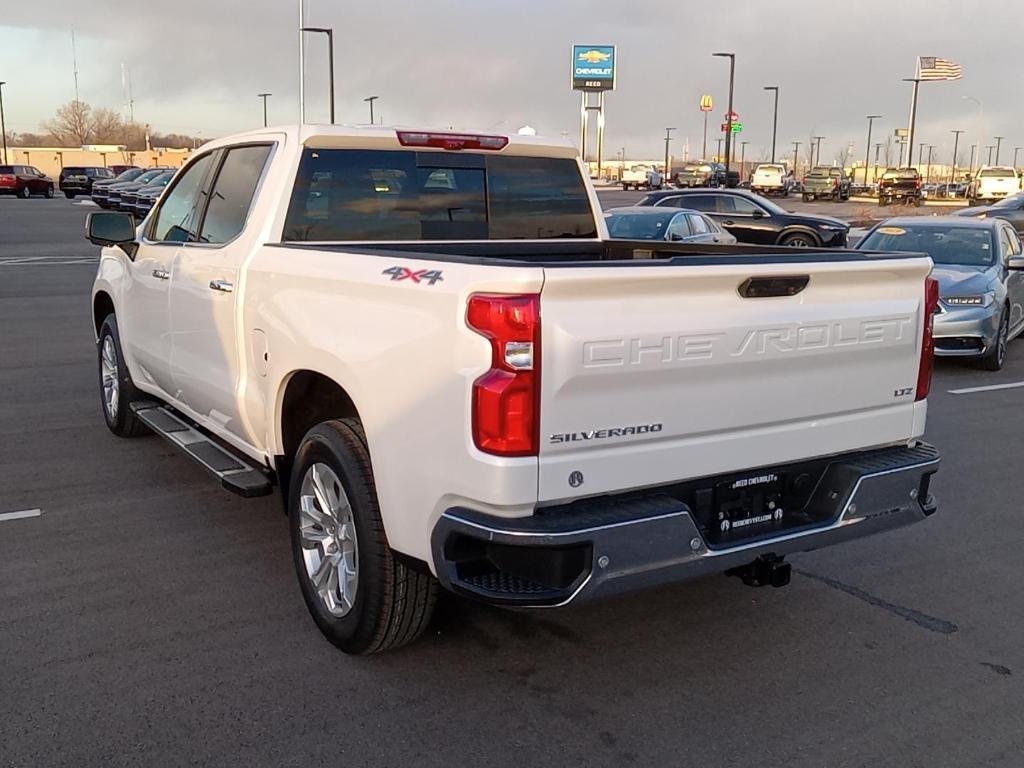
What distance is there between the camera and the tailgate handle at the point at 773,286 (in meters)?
3.39

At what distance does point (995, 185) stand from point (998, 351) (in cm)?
4213

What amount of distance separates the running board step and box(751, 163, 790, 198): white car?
54.4 m

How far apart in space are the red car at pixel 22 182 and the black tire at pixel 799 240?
46071mm

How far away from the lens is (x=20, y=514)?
18.0 ft

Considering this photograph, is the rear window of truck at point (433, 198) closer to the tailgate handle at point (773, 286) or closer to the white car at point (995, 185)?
the tailgate handle at point (773, 286)

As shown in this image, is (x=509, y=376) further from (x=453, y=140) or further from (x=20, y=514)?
(x=20, y=514)

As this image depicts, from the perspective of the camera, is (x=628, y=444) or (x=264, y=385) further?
(x=264, y=385)

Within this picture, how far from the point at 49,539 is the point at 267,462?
1475 millimetres

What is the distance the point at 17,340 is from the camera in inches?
441

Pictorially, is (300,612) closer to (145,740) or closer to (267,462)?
(267,462)

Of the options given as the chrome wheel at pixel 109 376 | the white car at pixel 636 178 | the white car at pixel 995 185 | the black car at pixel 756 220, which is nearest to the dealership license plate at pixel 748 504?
the chrome wheel at pixel 109 376

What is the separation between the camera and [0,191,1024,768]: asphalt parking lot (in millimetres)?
3303

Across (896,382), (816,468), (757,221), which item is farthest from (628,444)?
(757,221)

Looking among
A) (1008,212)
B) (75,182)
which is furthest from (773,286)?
(75,182)
